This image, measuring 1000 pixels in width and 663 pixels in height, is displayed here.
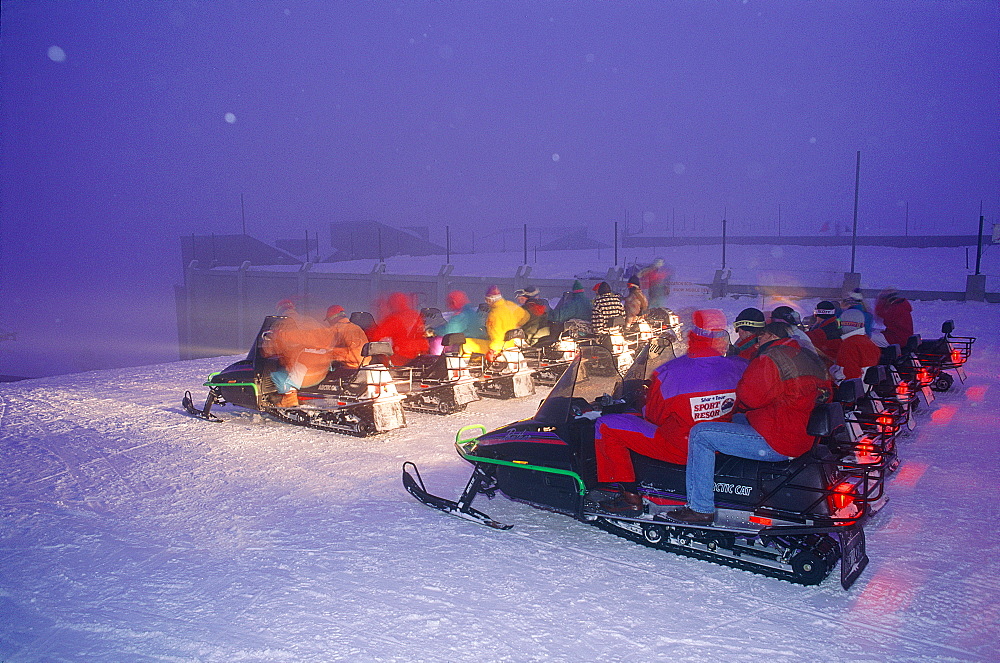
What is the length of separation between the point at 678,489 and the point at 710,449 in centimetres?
40

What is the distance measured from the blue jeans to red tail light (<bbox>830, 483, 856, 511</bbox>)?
0.40 metres

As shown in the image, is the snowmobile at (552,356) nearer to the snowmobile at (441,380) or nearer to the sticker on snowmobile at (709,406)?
the snowmobile at (441,380)

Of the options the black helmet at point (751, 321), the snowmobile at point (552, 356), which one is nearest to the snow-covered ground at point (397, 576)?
the black helmet at point (751, 321)

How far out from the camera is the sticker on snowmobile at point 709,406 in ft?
13.5

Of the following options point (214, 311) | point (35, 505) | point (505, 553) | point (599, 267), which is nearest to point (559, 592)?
point (505, 553)

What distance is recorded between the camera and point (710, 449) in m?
4.05

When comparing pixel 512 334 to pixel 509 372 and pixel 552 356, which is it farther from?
pixel 552 356

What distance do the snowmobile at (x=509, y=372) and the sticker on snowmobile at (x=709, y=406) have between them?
5242 mm

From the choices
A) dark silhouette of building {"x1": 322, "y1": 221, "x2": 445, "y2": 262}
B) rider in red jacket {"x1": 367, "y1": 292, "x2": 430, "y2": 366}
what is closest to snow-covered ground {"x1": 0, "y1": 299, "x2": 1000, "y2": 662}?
rider in red jacket {"x1": 367, "y1": 292, "x2": 430, "y2": 366}

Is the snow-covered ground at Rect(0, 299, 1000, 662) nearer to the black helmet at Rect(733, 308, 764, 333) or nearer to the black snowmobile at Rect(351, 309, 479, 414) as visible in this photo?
the black helmet at Rect(733, 308, 764, 333)

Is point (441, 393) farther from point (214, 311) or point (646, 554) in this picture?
point (214, 311)

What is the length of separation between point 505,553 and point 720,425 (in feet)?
5.15

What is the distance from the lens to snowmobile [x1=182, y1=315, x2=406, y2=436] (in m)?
7.50

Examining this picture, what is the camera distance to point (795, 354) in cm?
383
